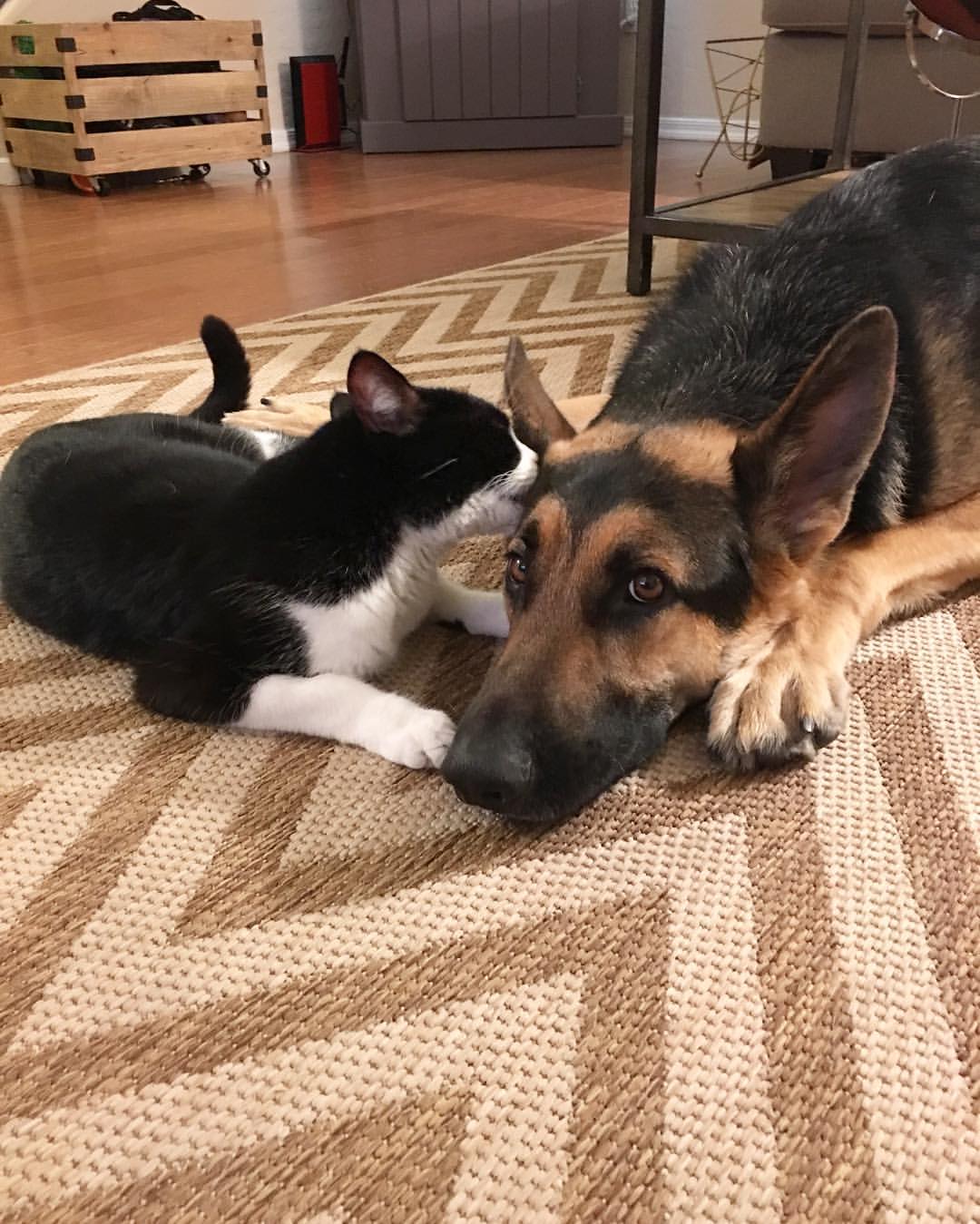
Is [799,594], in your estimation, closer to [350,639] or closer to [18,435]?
[350,639]

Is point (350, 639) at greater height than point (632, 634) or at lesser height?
lesser

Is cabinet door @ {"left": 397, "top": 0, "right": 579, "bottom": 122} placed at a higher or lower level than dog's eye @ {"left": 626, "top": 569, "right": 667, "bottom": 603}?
higher

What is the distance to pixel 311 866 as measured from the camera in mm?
1090

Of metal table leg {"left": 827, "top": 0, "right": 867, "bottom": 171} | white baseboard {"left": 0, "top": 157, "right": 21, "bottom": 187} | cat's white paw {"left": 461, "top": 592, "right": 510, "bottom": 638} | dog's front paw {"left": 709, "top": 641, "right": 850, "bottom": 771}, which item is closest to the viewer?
dog's front paw {"left": 709, "top": 641, "right": 850, "bottom": 771}

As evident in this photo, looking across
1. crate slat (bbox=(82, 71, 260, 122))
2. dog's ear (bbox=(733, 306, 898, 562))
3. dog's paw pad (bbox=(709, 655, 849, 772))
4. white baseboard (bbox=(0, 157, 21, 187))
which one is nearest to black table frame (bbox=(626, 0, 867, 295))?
dog's ear (bbox=(733, 306, 898, 562))

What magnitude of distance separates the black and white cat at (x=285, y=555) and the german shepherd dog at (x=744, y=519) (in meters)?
0.14

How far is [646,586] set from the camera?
3.70 ft

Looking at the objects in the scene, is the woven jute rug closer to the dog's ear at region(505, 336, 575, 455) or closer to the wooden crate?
the dog's ear at region(505, 336, 575, 455)

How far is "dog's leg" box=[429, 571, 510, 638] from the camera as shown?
152 centimetres

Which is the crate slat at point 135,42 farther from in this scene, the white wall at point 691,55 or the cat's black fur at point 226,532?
the cat's black fur at point 226,532

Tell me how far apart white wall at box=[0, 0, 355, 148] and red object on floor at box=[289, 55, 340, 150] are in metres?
0.11

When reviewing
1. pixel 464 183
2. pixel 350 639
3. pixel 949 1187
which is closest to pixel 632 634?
pixel 350 639

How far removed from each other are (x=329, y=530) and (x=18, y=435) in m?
1.24

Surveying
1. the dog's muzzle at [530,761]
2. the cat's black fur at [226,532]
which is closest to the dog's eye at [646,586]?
the dog's muzzle at [530,761]
